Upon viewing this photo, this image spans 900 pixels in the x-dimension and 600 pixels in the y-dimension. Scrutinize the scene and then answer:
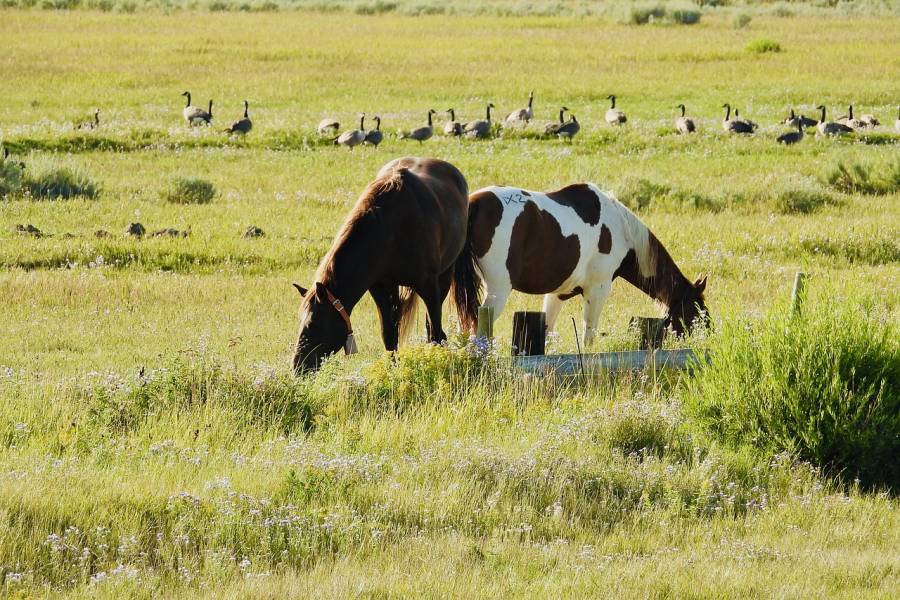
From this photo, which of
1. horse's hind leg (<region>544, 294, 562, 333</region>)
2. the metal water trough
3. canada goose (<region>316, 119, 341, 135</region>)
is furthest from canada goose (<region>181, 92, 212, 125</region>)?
the metal water trough

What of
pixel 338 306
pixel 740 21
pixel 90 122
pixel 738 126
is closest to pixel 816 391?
pixel 338 306

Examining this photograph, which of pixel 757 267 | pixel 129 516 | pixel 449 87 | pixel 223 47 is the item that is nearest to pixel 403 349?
pixel 129 516

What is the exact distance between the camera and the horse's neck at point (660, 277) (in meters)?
12.6

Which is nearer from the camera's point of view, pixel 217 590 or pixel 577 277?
pixel 217 590

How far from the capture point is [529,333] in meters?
10.6

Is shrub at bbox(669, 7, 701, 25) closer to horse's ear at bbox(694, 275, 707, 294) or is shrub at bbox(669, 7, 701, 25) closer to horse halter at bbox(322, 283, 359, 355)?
horse's ear at bbox(694, 275, 707, 294)

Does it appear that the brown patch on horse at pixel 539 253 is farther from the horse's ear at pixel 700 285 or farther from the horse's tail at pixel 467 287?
the horse's ear at pixel 700 285

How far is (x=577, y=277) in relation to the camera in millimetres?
12289

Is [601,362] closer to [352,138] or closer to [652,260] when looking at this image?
[652,260]

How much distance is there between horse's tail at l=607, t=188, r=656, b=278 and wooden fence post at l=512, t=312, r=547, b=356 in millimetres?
2332

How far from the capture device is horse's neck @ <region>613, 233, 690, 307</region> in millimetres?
12617

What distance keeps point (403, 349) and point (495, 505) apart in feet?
9.02

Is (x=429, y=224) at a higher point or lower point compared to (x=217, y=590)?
higher

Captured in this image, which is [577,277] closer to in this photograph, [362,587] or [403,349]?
[403,349]
